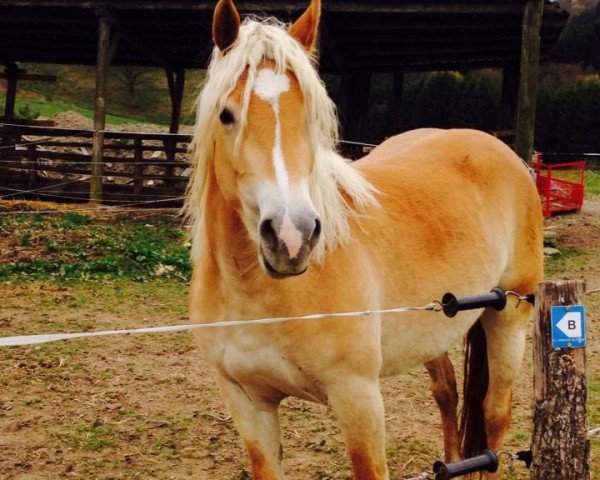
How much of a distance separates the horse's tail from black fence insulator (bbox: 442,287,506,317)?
1.02 metres

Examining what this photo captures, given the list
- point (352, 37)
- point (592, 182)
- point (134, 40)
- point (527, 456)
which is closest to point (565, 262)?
point (352, 37)

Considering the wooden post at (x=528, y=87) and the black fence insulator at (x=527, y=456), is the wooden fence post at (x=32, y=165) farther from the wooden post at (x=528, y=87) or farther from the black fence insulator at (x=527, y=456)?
the black fence insulator at (x=527, y=456)

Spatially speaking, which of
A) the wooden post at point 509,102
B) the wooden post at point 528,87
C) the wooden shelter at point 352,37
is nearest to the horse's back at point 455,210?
the wooden post at point 528,87

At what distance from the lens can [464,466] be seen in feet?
6.68

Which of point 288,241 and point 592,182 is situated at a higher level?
point 592,182

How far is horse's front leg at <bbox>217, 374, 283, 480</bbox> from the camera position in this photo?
2.35m

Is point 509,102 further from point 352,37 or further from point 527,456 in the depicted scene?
point 527,456

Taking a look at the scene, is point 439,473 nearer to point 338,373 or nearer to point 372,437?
point 372,437

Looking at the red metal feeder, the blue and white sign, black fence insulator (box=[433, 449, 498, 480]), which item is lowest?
black fence insulator (box=[433, 449, 498, 480])

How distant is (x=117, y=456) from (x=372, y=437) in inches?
69.9

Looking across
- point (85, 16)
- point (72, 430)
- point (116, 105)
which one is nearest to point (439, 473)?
point (72, 430)

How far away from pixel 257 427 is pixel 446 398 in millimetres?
1382

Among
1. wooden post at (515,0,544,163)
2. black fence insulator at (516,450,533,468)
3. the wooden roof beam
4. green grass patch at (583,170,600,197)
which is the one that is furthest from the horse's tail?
green grass patch at (583,170,600,197)

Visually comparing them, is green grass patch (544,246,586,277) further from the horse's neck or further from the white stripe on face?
the white stripe on face
